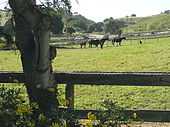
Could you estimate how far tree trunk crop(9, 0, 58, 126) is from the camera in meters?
6.36

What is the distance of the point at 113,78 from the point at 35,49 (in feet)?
4.98

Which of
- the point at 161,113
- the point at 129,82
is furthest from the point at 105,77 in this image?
the point at 161,113

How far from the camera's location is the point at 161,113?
7520mm

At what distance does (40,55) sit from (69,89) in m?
1.36

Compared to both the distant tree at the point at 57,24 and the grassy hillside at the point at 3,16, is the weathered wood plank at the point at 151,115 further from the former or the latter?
the grassy hillside at the point at 3,16

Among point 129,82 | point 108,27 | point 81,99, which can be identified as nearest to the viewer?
point 129,82

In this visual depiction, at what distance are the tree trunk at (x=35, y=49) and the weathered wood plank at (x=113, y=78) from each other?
3.25 ft

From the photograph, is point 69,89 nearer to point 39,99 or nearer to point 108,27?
point 39,99

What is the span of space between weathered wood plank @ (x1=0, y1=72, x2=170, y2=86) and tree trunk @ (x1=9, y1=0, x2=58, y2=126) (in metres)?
0.99

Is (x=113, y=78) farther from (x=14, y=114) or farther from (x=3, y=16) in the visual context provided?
(x=14, y=114)

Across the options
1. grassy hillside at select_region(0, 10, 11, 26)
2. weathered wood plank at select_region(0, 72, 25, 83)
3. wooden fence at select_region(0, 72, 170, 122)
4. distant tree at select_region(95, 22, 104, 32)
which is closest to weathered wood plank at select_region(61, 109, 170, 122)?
wooden fence at select_region(0, 72, 170, 122)

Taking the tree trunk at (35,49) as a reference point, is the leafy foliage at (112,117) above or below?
below

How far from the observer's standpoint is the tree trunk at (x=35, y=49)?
6.36 meters

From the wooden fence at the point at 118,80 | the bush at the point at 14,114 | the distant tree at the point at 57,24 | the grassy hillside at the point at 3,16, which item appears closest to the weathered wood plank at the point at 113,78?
the wooden fence at the point at 118,80
